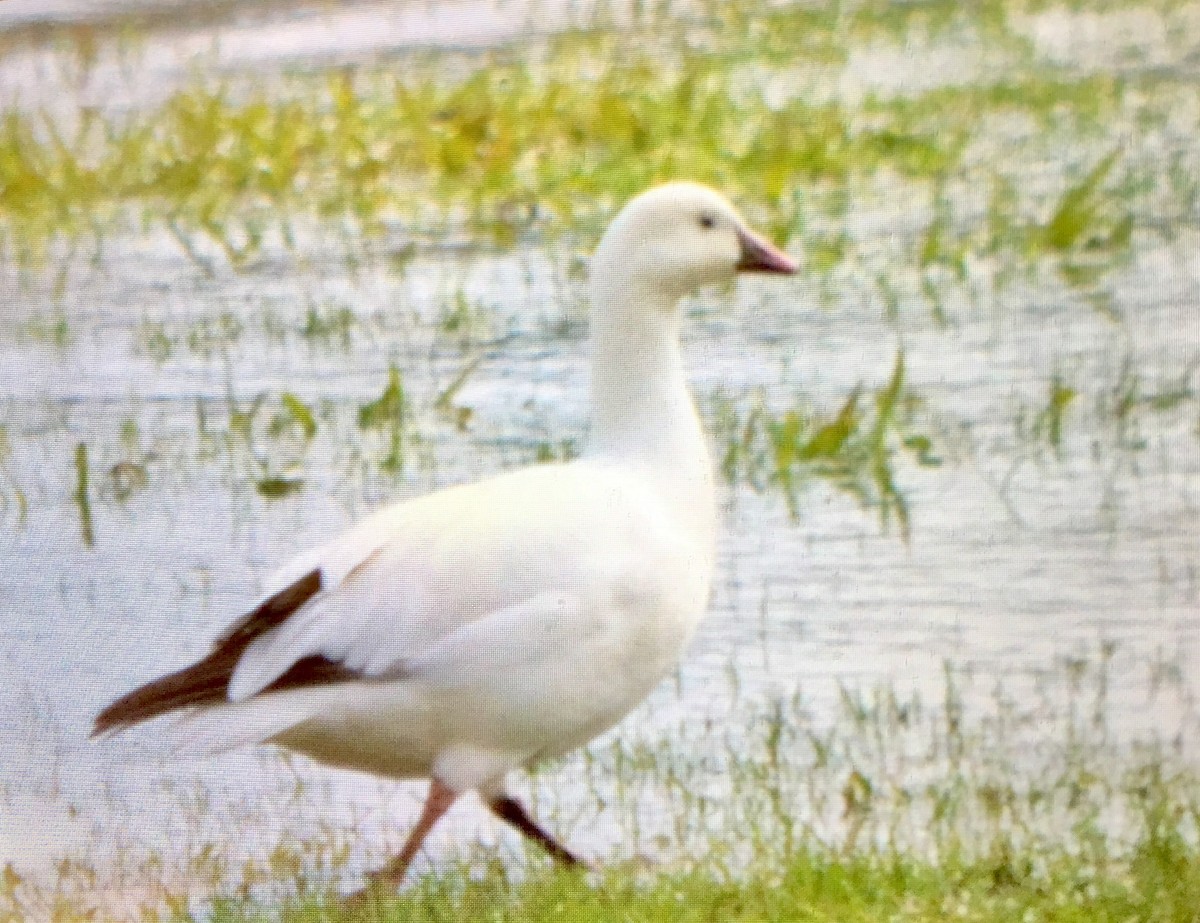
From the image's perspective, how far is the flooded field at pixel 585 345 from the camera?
2127 mm

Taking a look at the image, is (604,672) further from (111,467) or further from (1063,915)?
(111,467)

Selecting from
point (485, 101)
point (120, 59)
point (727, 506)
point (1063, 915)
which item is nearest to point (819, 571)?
point (727, 506)

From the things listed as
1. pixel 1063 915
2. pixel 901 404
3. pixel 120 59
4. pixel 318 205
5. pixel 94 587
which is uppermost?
pixel 120 59

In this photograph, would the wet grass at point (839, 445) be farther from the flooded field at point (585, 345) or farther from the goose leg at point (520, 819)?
the goose leg at point (520, 819)

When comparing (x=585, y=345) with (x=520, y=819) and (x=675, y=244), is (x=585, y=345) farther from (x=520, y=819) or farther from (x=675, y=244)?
(x=520, y=819)

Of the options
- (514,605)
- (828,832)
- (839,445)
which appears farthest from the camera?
(839,445)

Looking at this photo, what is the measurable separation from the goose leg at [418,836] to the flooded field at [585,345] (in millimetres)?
94

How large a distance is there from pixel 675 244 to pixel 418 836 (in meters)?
0.63

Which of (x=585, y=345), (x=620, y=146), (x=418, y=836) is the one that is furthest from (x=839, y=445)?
(x=418, y=836)

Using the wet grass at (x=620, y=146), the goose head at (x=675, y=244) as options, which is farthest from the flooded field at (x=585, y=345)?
the goose head at (x=675, y=244)

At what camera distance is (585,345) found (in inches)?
88.0

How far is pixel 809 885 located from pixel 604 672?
268 millimetres

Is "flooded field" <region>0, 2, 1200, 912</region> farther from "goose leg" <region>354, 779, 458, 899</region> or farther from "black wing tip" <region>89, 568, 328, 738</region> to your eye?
"black wing tip" <region>89, 568, 328, 738</region>

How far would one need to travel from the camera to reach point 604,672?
185 cm
